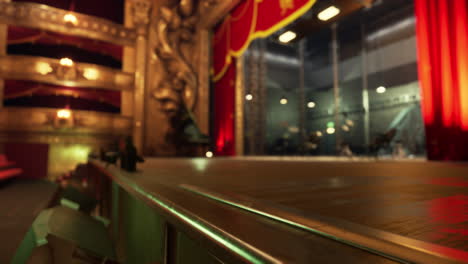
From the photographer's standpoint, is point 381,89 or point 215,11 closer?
point 215,11

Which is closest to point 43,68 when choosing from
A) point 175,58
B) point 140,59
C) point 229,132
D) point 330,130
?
point 140,59

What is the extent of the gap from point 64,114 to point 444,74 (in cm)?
713

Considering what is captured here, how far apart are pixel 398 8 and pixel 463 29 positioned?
599cm

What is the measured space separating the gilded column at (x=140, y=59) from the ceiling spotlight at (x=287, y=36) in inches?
184

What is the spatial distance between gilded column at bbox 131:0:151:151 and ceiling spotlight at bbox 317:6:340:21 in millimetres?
5295

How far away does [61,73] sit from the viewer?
20.0ft

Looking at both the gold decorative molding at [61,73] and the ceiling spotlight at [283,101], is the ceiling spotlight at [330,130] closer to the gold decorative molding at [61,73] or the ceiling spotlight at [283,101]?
the ceiling spotlight at [283,101]

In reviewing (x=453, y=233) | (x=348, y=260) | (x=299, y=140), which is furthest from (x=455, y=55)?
(x=299, y=140)

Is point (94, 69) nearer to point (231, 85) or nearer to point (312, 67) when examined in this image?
point (231, 85)

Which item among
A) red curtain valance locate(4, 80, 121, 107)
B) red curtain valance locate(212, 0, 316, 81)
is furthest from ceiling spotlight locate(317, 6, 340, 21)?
red curtain valance locate(4, 80, 121, 107)

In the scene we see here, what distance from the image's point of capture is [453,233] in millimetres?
415

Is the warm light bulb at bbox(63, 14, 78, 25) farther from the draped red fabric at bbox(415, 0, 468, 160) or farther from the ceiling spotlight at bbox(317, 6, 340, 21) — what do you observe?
the draped red fabric at bbox(415, 0, 468, 160)

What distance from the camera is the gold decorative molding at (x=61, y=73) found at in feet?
18.7

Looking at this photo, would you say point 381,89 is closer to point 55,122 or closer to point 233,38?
point 233,38
